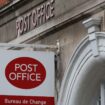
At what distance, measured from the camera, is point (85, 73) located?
1212 cm

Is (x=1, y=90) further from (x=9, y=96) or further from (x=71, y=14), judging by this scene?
(x=71, y=14)

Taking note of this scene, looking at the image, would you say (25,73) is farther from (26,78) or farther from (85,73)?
(85,73)

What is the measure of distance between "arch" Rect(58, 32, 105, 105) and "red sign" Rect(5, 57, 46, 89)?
0.51m

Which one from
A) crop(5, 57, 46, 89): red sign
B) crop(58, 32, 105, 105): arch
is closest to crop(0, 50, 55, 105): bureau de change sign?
crop(5, 57, 46, 89): red sign

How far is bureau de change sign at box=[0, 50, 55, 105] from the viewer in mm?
12586

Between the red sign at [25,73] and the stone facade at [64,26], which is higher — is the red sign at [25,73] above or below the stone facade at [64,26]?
below

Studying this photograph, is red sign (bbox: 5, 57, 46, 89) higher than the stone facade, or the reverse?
the stone facade

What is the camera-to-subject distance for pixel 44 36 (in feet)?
45.3

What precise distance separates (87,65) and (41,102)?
50.8 inches

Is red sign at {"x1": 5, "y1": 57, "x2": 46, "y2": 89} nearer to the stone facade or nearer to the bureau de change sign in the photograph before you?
the bureau de change sign

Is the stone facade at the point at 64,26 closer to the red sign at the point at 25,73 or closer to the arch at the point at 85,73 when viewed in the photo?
the arch at the point at 85,73

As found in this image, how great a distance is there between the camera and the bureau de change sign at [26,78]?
12586 millimetres

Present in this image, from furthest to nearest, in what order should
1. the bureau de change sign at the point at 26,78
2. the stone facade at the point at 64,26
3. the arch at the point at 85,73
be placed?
1. the bureau de change sign at the point at 26,78
2. the stone facade at the point at 64,26
3. the arch at the point at 85,73

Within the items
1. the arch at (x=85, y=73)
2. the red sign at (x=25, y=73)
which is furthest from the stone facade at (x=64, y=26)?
the red sign at (x=25, y=73)
